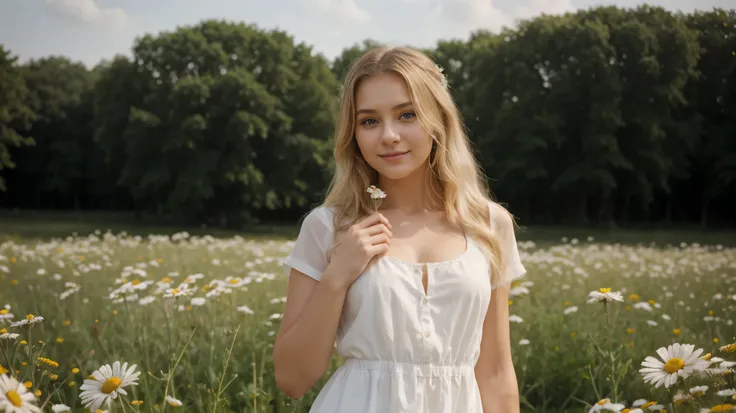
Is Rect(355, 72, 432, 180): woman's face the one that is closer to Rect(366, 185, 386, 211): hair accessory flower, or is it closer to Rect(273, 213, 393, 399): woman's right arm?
Rect(366, 185, 386, 211): hair accessory flower

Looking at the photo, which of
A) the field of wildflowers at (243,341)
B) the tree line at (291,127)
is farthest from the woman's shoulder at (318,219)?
the tree line at (291,127)

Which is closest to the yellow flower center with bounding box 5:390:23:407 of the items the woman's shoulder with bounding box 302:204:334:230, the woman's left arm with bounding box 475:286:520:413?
Result: the woman's shoulder with bounding box 302:204:334:230

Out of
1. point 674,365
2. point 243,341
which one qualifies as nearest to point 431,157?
point 674,365

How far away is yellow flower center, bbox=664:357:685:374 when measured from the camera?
200 centimetres

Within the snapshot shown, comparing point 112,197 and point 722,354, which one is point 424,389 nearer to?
point 722,354

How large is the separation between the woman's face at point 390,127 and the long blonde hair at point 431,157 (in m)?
0.03

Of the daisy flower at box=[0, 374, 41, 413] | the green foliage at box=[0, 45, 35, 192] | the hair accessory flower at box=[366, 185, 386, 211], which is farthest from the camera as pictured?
the green foliage at box=[0, 45, 35, 192]

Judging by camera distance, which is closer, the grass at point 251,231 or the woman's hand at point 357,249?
the woman's hand at point 357,249

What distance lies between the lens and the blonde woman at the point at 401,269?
6.51 ft

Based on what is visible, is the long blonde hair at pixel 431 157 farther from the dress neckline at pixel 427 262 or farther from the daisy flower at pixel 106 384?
the daisy flower at pixel 106 384

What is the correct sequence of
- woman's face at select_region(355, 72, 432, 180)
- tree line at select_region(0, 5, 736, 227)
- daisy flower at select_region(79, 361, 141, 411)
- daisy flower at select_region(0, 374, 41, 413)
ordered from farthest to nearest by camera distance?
1. tree line at select_region(0, 5, 736, 227)
2. woman's face at select_region(355, 72, 432, 180)
3. daisy flower at select_region(79, 361, 141, 411)
4. daisy flower at select_region(0, 374, 41, 413)

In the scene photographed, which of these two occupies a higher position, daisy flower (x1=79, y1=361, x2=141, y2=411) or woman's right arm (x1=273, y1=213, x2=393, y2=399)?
woman's right arm (x1=273, y1=213, x2=393, y2=399)

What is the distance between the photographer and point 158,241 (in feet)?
34.1

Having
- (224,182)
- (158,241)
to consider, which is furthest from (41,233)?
(224,182)
